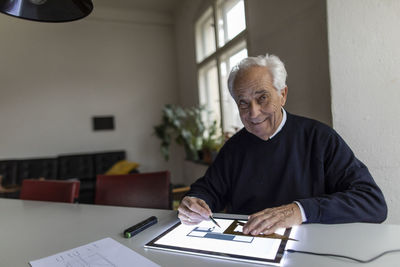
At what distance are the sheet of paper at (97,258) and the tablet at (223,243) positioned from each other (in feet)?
0.25

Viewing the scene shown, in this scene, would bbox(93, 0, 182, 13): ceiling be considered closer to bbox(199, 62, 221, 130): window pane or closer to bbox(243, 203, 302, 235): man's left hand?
bbox(199, 62, 221, 130): window pane

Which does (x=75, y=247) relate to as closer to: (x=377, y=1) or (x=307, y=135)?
(x=307, y=135)

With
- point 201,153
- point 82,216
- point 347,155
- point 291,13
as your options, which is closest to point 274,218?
point 347,155

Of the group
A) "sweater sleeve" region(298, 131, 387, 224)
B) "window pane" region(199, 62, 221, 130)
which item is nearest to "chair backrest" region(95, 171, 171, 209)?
"sweater sleeve" region(298, 131, 387, 224)

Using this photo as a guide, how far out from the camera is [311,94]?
5.51ft

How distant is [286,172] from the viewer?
1174 millimetres

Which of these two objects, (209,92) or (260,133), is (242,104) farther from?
(209,92)

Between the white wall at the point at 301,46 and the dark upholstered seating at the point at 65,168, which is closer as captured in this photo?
the white wall at the point at 301,46

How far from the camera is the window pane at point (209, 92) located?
388cm

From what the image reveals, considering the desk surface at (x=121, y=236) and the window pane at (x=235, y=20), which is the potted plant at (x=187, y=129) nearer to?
the window pane at (x=235, y=20)

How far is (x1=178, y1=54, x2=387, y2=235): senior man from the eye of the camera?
109 centimetres

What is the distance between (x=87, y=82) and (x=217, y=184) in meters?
4.09

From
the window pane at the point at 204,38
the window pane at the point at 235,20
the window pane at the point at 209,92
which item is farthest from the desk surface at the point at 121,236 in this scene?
the window pane at the point at 204,38

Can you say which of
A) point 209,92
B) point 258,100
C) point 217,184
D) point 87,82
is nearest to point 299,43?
point 258,100
